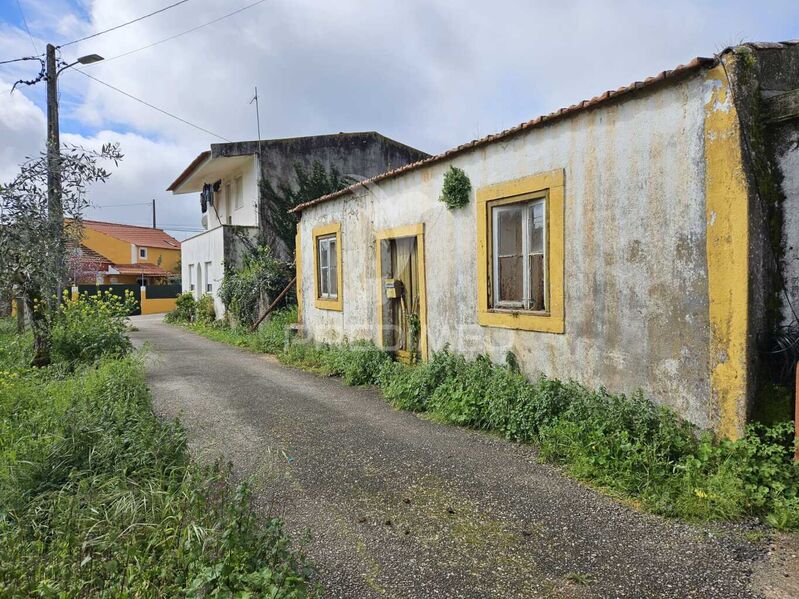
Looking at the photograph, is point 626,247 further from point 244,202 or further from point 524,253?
point 244,202

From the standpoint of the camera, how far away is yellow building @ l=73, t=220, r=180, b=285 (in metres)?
37.3

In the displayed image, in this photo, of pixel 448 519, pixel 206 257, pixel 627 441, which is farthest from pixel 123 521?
pixel 206 257

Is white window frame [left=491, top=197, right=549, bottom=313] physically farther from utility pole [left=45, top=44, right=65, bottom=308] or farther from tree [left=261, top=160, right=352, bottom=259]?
tree [left=261, top=160, right=352, bottom=259]

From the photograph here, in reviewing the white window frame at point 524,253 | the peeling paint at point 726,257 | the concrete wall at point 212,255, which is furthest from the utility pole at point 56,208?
the peeling paint at point 726,257

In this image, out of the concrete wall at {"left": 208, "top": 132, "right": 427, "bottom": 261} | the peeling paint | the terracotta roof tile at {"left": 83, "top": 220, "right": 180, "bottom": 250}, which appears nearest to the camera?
the peeling paint

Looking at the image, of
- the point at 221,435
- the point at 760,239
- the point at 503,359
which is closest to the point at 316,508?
the point at 221,435

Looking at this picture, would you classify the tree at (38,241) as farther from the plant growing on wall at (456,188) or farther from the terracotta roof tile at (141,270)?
the terracotta roof tile at (141,270)

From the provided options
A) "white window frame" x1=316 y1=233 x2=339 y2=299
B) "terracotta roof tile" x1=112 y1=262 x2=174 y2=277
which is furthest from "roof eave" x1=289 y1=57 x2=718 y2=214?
"terracotta roof tile" x1=112 y1=262 x2=174 y2=277

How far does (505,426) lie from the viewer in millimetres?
5520

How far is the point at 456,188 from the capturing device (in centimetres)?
687

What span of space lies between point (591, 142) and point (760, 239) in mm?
1749

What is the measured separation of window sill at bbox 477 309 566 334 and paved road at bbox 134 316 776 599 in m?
1.31

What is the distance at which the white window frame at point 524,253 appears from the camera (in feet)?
19.0

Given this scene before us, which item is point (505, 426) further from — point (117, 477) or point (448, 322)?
point (117, 477)
